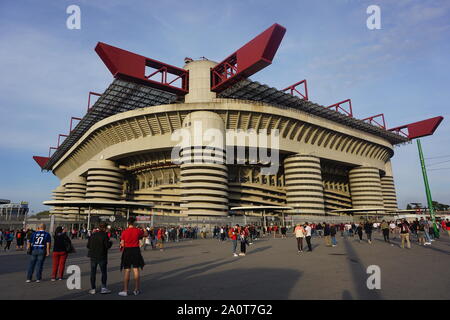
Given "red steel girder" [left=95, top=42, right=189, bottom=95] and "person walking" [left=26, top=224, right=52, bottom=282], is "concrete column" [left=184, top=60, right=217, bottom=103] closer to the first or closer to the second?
"red steel girder" [left=95, top=42, right=189, bottom=95]

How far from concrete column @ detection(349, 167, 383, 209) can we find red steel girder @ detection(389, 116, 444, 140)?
14.9 m

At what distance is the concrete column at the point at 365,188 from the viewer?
59906 mm

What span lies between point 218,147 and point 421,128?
173 ft

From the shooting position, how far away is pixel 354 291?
660 cm

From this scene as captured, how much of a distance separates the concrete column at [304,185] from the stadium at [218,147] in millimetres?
174

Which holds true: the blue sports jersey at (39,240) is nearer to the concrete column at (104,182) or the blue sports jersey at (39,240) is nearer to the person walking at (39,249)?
the person walking at (39,249)

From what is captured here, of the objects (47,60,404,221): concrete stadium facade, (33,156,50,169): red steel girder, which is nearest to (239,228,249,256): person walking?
(47,60,404,221): concrete stadium facade

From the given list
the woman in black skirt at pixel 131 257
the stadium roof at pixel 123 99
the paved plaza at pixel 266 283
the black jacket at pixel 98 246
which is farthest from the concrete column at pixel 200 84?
the woman in black skirt at pixel 131 257

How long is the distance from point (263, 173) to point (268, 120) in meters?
11.6

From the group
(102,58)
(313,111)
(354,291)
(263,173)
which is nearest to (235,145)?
(263,173)

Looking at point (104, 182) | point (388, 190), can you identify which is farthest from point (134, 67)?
point (388, 190)

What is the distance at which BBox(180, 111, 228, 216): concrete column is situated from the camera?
40.5 m

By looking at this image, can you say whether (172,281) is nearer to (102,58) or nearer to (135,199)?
(102,58)
